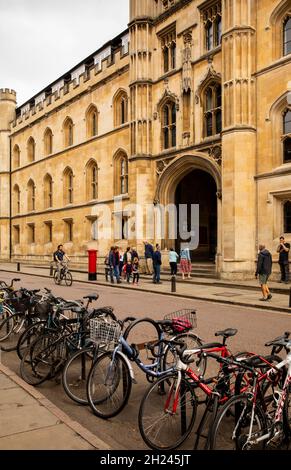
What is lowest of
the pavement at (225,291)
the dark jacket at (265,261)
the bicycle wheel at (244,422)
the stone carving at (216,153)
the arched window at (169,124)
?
the pavement at (225,291)

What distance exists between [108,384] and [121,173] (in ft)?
82.2

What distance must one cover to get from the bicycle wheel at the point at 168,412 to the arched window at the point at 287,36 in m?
17.9

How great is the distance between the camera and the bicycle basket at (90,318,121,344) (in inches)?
197

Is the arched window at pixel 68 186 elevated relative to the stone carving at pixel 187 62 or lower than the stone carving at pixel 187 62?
lower

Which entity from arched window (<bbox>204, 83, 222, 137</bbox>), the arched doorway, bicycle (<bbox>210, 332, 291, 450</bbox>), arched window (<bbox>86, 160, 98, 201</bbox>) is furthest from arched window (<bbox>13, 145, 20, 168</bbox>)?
bicycle (<bbox>210, 332, 291, 450</bbox>)

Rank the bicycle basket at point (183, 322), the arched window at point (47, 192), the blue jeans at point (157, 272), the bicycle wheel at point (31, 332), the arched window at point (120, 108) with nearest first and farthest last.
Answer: the bicycle basket at point (183, 322)
the bicycle wheel at point (31, 332)
the blue jeans at point (157, 272)
the arched window at point (120, 108)
the arched window at point (47, 192)

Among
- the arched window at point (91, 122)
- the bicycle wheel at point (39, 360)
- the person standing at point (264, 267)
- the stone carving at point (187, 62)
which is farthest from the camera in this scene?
the arched window at point (91, 122)

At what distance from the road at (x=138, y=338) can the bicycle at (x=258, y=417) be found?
0.58m

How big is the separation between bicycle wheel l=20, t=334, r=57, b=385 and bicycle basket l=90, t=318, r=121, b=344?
0.93m

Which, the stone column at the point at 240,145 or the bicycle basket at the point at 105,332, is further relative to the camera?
the stone column at the point at 240,145

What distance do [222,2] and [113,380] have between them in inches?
772

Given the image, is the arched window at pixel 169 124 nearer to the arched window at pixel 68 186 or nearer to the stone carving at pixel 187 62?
the stone carving at pixel 187 62

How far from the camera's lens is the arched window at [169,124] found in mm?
23750

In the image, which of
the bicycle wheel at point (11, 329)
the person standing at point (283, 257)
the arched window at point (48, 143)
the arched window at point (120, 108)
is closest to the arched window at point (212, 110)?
the person standing at point (283, 257)
